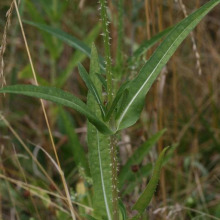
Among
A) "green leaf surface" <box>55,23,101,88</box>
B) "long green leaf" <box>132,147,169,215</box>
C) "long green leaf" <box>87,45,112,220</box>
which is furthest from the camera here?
"green leaf surface" <box>55,23,101,88</box>

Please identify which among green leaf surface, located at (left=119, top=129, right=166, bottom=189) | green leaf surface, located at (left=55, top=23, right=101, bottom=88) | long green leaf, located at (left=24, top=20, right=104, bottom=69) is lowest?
green leaf surface, located at (left=119, top=129, right=166, bottom=189)

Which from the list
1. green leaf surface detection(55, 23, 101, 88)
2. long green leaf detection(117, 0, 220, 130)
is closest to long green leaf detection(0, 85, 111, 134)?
long green leaf detection(117, 0, 220, 130)

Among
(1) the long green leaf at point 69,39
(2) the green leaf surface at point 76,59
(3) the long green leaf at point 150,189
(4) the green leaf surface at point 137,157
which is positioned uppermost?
(1) the long green leaf at point 69,39

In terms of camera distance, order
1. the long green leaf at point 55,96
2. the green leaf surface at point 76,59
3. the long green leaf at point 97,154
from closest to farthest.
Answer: the long green leaf at point 55,96
the long green leaf at point 97,154
the green leaf surface at point 76,59

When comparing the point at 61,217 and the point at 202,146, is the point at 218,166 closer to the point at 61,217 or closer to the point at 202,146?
the point at 202,146

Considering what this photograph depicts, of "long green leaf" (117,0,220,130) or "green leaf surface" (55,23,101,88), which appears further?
"green leaf surface" (55,23,101,88)

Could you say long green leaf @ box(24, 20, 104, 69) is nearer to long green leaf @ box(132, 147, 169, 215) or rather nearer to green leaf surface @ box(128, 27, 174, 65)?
green leaf surface @ box(128, 27, 174, 65)

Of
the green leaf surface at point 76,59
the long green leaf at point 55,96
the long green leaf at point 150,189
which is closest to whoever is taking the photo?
the long green leaf at point 55,96

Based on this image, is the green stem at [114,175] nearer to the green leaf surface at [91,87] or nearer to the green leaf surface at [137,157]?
the green leaf surface at [91,87]

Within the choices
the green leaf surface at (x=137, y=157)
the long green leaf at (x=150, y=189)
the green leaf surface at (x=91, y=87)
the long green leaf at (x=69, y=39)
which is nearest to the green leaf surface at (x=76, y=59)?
the long green leaf at (x=69, y=39)
